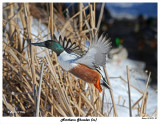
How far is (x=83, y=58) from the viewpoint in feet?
1.21

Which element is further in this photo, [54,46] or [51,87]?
[51,87]

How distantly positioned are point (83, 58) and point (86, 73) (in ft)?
0.09

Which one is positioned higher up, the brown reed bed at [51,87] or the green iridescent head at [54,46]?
the green iridescent head at [54,46]

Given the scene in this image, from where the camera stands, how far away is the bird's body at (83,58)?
362 mm

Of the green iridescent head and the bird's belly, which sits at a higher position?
the green iridescent head

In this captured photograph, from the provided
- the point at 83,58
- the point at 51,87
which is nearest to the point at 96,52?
the point at 83,58

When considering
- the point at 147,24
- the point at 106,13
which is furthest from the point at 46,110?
the point at 147,24

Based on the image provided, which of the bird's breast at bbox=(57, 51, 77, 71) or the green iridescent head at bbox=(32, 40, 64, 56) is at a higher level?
the green iridescent head at bbox=(32, 40, 64, 56)

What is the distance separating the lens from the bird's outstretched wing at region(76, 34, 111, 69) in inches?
14.1

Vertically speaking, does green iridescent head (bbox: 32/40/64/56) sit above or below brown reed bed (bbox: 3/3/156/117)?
above

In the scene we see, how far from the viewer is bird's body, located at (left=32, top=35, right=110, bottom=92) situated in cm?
36

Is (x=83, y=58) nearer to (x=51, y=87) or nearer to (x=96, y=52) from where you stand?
(x=96, y=52)

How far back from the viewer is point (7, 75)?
581 mm

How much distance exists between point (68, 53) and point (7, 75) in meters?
0.26
